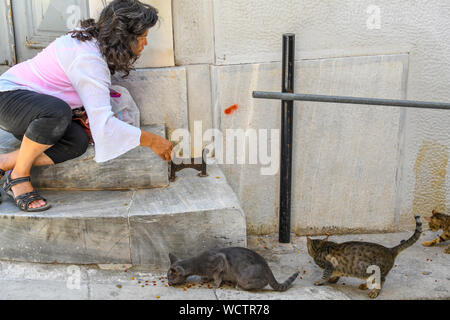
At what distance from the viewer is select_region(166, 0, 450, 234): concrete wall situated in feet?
11.2

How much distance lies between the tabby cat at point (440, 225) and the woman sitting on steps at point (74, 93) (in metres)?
1.99

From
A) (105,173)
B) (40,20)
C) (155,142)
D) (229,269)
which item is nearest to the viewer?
(229,269)

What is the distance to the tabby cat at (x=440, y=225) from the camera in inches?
139

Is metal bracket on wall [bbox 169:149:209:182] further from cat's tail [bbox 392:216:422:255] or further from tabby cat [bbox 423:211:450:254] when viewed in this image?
tabby cat [bbox 423:211:450:254]

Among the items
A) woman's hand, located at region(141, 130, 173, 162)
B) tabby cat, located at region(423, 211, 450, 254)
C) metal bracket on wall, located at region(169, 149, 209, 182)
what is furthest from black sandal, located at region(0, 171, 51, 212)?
tabby cat, located at region(423, 211, 450, 254)

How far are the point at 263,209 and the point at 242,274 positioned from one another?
1.02 meters

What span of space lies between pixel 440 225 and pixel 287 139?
1.31 metres

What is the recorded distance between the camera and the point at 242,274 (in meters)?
2.75

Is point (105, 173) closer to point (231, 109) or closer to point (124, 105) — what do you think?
point (124, 105)

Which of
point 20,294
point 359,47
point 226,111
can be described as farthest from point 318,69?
point 20,294

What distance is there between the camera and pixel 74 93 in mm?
3084

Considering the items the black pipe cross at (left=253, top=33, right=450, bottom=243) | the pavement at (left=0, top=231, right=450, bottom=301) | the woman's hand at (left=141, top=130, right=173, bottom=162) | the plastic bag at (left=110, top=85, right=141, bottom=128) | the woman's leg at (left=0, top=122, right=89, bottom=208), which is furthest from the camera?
the plastic bag at (left=110, top=85, right=141, bottom=128)

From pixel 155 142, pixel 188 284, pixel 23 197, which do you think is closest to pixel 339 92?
pixel 155 142

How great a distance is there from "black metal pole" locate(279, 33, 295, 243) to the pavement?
0.24m
